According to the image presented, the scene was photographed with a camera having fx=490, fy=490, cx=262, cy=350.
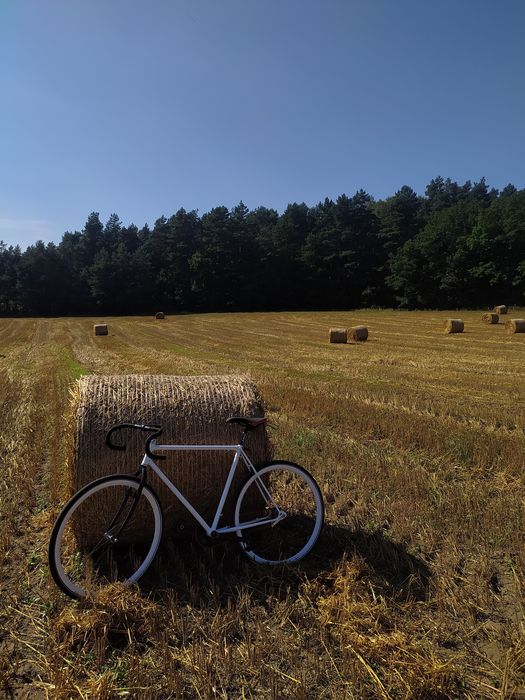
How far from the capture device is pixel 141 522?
13.0ft

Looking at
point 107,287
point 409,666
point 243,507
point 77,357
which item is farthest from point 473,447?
point 107,287

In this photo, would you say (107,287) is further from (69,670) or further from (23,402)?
(69,670)

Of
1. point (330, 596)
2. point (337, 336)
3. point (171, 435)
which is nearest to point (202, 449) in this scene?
point (171, 435)

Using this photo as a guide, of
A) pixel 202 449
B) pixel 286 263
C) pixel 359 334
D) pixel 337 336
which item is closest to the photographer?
pixel 202 449

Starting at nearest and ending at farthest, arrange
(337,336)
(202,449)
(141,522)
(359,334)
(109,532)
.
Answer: (109,532), (141,522), (202,449), (337,336), (359,334)

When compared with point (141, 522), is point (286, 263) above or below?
above

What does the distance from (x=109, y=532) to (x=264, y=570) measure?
47.8 inches

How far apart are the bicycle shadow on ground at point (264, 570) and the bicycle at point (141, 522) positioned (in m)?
0.13

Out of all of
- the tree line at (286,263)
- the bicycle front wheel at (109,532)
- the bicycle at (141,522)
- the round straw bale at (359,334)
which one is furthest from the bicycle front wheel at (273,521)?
the tree line at (286,263)

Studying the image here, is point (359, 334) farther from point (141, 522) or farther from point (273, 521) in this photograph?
point (141, 522)

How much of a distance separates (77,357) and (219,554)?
1627 cm

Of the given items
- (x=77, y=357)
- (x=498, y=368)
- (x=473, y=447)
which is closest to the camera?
(x=473, y=447)

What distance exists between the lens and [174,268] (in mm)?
77500

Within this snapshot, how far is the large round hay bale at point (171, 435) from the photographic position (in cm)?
396
